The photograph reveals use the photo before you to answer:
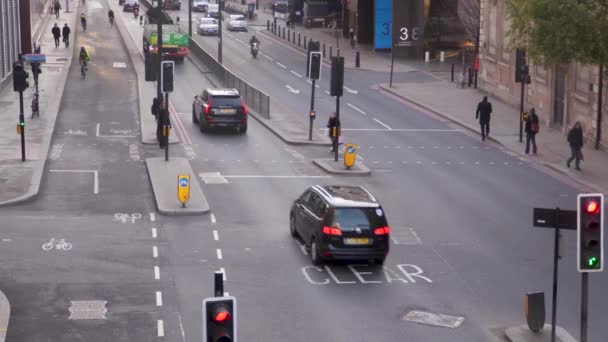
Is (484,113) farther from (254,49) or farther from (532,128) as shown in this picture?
(254,49)

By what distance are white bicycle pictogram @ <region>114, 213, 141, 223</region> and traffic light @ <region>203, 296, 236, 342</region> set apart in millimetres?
18463

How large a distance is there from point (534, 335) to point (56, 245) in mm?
11794

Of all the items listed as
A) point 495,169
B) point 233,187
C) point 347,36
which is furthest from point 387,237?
point 347,36

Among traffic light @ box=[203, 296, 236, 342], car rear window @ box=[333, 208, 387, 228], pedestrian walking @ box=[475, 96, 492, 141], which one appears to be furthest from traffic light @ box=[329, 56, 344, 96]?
traffic light @ box=[203, 296, 236, 342]

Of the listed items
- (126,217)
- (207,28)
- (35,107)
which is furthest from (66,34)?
(126,217)

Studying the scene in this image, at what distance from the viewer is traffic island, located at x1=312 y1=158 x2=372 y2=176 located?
36844 mm

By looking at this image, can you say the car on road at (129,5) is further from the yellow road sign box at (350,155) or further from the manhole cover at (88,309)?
the manhole cover at (88,309)

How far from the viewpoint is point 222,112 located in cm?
4559

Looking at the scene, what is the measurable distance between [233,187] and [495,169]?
30.7 ft

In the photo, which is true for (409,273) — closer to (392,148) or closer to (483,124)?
(392,148)

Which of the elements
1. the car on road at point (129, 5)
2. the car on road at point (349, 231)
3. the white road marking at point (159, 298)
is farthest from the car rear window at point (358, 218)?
the car on road at point (129, 5)

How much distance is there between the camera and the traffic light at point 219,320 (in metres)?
11.2

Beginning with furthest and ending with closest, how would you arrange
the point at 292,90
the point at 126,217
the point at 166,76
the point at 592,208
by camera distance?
1. the point at 292,90
2. the point at 166,76
3. the point at 126,217
4. the point at 592,208

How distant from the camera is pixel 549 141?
44625 mm
